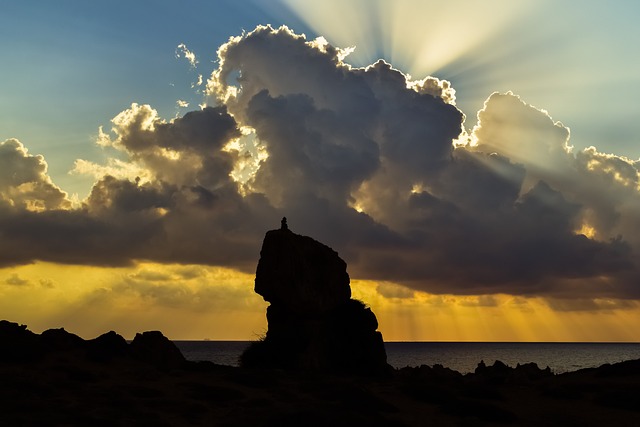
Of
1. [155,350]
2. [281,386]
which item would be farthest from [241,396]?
[155,350]

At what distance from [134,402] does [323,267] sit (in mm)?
28649

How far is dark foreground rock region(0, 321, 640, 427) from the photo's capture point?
3047 cm

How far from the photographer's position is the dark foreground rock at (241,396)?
30.5m

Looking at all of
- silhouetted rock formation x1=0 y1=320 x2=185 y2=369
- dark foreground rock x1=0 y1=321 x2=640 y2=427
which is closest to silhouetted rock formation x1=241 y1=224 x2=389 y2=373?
dark foreground rock x1=0 y1=321 x2=640 y2=427

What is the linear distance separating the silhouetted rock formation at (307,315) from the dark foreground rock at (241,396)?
9.44 metres

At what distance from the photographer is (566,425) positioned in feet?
109

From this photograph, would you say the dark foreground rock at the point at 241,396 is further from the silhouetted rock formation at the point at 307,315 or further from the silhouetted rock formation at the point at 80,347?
the silhouetted rock formation at the point at 307,315

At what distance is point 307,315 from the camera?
57500 mm

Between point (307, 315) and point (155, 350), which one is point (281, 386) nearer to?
point (155, 350)

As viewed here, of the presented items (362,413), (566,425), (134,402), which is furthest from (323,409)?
(566,425)

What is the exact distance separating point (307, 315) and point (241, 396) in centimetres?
2159

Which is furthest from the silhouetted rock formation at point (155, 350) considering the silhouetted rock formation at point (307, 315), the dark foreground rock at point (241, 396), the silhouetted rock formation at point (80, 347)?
the silhouetted rock formation at point (307, 315)

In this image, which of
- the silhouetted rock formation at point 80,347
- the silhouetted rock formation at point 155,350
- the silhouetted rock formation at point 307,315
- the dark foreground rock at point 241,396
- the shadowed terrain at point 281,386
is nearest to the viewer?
the dark foreground rock at point 241,396

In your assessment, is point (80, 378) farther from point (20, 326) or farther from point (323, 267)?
point (323, 267)
